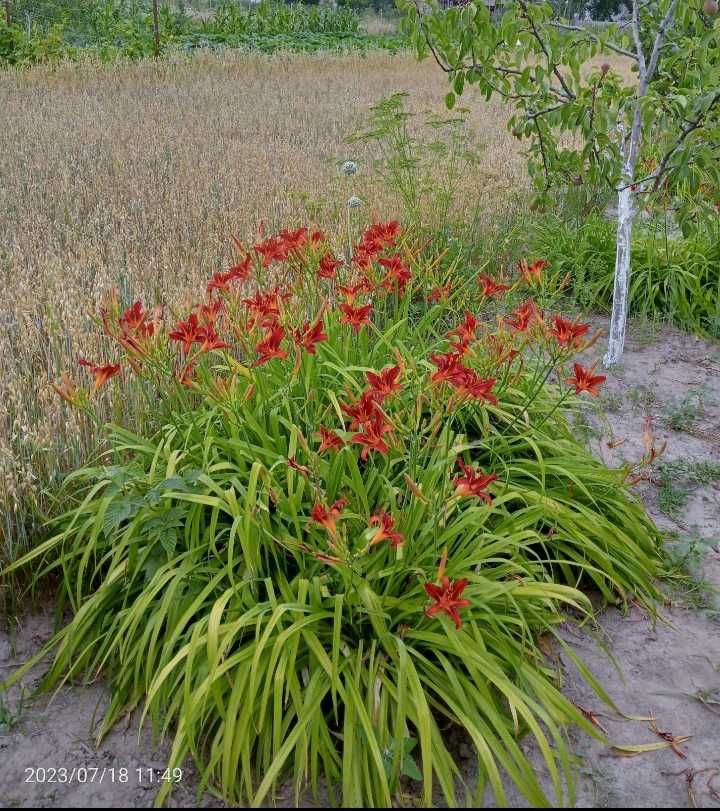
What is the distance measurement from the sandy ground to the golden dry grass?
0.67 meters

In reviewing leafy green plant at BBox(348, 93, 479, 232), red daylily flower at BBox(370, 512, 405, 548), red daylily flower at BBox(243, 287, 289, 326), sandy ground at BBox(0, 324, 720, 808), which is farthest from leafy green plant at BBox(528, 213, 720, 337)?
red daylily flower at BBox(370, 512, 405, 548)

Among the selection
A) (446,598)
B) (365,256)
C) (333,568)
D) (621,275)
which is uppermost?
(365,256)

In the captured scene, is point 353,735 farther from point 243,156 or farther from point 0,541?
point 243,156

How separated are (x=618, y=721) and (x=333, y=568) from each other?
2.94ft

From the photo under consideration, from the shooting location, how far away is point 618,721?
7.13 ft

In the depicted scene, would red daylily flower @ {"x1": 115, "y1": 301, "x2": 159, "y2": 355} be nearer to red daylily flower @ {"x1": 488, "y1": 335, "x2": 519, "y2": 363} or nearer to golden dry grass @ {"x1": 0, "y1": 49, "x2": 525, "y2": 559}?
golden dry grass @ {"x1": 0, "y1": 49, "x2": 525, "y2": 559}

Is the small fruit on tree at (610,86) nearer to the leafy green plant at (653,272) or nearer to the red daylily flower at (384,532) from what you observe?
the leafy green plant at (653,272)

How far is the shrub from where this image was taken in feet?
6.25

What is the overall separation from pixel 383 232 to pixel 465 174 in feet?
14.0

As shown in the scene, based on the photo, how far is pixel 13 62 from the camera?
473 inches

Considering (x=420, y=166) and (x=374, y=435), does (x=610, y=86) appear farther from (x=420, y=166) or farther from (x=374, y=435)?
(x=420, y=166)

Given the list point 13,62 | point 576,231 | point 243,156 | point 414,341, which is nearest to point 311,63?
point 13,62
